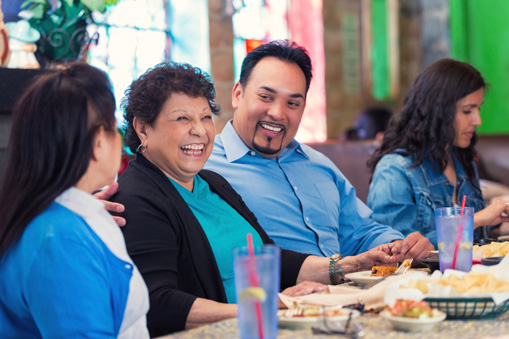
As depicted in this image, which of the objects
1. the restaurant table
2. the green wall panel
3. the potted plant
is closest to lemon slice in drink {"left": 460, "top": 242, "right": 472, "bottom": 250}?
the restaurant table

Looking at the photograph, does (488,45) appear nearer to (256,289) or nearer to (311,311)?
(311,311)

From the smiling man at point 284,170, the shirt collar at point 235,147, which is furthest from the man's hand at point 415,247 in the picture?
the shirt collar at point 235,147

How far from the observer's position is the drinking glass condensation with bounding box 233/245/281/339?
89 centimetres

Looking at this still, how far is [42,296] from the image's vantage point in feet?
3.35

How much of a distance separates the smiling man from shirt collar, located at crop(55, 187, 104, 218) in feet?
3.33

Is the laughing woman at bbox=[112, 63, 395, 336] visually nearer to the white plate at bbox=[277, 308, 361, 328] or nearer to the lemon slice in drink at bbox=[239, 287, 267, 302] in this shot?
the white plate at bbox=[277, 308, 361, 328]

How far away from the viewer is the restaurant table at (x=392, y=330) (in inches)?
38.6

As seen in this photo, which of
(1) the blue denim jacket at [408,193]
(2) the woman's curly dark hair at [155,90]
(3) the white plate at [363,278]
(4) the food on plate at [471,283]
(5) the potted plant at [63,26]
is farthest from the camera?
(5) the potted plant at [63,26]

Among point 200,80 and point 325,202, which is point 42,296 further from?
point 325,202

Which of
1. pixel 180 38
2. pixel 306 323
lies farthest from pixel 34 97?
pixel 180 38

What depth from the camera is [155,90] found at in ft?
5.38

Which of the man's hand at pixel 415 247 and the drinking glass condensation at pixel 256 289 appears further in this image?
the man's hand at pixel 415 247

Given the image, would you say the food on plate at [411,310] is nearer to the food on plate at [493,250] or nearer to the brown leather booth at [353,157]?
the food on plate at [493,250]

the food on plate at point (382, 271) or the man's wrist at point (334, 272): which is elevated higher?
the food on plate at point (382, 271)
